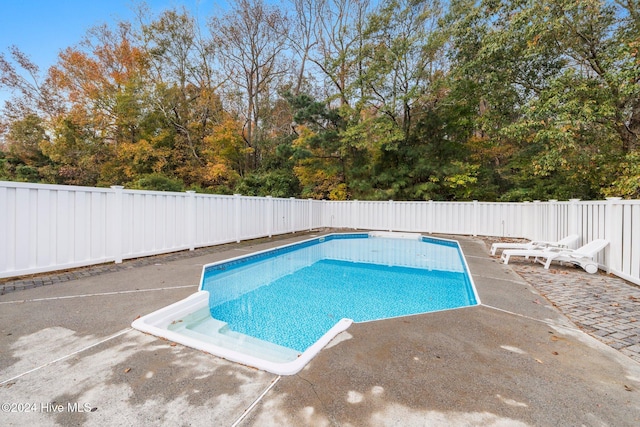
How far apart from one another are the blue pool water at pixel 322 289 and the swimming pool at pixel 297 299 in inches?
0.4

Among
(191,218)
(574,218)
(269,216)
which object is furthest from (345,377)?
(269,216)

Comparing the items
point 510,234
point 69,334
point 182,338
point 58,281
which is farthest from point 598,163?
point 58,281

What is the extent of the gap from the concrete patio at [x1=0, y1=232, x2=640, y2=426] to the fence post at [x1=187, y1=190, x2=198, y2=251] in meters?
3.63

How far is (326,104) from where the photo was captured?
14.1m

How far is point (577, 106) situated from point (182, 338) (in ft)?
34.6

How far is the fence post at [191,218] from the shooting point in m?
6.41

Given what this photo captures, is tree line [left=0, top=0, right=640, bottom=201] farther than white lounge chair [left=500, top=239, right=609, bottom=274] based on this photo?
Yes

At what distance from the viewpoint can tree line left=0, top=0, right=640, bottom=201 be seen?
919 cm

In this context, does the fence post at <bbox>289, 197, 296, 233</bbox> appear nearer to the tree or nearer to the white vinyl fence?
the white vinyl fence

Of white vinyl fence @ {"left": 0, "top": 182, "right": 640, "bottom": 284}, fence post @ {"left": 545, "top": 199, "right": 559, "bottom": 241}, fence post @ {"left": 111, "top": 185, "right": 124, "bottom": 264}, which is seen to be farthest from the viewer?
fence post @ {"left": 545, "top": 199, "right": 559, "bottom": 241}

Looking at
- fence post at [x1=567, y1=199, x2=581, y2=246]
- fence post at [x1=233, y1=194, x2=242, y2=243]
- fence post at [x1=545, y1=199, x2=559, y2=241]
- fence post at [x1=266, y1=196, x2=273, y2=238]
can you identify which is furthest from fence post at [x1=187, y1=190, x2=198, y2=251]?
fence post at [x1=545, y1=199, x2=559, y2=241]

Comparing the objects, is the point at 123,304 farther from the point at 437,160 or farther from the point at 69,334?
the point at 437,160

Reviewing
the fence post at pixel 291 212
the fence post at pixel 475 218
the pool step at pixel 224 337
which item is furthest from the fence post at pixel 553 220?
the fence post at pixel 291 212

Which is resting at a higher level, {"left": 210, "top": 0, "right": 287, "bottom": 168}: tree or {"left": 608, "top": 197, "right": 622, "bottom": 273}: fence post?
{"left": 210, "top": 0, "right": 287, "bottom": 168}: tree
